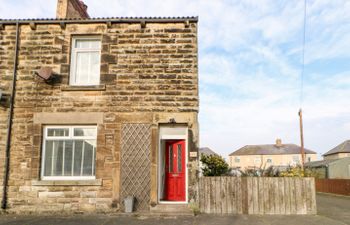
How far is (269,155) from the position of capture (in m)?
54.4

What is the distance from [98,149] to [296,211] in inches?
259

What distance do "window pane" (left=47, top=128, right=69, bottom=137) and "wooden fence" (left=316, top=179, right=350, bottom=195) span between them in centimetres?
1799

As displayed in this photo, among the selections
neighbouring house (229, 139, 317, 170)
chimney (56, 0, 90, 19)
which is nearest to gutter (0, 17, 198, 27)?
chimney (56, 0, 90, 19)

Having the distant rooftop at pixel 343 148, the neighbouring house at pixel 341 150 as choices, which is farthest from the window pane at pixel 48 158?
the distant rooftop at pixel 343 148

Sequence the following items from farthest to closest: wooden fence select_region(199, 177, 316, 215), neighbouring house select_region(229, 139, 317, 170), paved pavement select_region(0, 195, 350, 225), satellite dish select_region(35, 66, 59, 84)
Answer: neighbouring house select_region(229, 139, 317, 170) → satellite dish select_region(35, 66, 59, 84) → wooden fence select_region(199, 177, 316, 215) → paved pavement select_region(0, 195, 350, 225)

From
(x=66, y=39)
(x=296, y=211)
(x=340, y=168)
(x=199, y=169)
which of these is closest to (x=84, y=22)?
(x=66, y=39)

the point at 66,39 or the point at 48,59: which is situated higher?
the point at 66,39

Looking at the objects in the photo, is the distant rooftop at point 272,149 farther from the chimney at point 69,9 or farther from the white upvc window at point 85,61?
the white upvc window at point 85,61

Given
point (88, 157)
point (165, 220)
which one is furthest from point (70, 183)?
point (165, 220)

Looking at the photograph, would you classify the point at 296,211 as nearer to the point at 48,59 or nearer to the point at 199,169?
the point at 199,169

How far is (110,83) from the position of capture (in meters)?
9.95

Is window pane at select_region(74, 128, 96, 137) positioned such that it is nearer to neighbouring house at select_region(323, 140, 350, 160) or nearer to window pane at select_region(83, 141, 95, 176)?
window pane at select_region(83, 141, 95, 176)

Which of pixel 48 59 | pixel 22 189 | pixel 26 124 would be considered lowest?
pixel 22 189

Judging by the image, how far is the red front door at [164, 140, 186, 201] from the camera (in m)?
9.81
